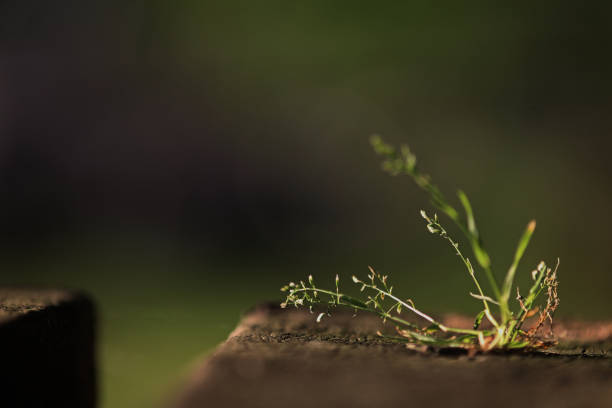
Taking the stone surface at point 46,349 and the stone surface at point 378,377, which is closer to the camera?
the stone surface at point 378,377

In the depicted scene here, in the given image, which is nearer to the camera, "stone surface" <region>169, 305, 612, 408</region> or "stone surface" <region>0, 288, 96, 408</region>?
"stone surface" <region>169, 305, 612, 408</region>

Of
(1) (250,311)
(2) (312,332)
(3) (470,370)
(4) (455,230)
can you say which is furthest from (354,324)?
(4) (455,230)

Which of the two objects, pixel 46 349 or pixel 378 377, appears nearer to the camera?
pixel 378 377

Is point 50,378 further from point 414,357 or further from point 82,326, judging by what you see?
point 414,357
